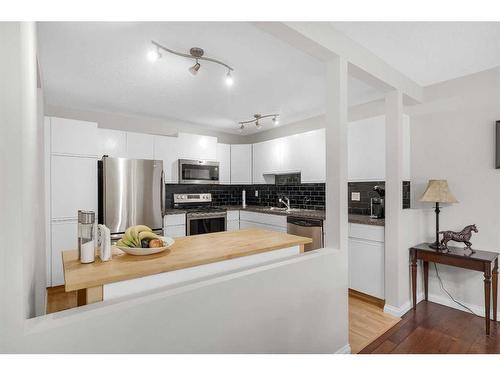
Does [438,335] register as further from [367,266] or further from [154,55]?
[154,55]

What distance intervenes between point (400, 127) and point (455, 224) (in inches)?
45.1

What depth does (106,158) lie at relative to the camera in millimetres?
3326

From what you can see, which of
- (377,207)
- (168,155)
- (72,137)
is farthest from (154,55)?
(377,207)

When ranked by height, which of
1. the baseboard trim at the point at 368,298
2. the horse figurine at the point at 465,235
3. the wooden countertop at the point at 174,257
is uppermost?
the wooden countertop at the point at 174,257

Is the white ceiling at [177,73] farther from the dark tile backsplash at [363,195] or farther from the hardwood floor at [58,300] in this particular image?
the hardwood floor at [58,300]

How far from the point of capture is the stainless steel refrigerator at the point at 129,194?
10.9 ft

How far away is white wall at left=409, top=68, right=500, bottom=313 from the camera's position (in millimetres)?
2525

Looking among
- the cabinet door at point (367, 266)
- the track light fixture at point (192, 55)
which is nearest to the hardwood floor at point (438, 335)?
the cabinet door at point (367, 266)

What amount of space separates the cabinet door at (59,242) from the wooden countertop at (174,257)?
187 centimetres

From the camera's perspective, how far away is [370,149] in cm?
312

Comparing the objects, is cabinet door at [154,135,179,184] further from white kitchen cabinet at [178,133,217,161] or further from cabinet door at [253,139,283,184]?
cabinet door at [253,139,283,184]

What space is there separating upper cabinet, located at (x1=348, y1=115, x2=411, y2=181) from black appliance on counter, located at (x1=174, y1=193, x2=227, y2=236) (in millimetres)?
1995

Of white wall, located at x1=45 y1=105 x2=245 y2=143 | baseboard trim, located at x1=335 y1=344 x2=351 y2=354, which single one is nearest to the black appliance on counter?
white wall, located at x1=45 y1=105 x2=245 y2=143
